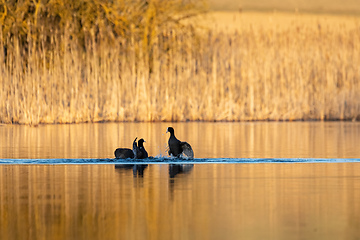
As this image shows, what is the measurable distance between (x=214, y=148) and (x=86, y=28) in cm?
969

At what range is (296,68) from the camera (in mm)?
20703

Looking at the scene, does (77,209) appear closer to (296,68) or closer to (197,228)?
(197,228)

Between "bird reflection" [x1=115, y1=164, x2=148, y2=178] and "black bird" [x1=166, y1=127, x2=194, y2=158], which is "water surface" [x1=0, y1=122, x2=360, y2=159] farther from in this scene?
"bird reflection" [x1=115, y1=164, x2=148, y2=178]

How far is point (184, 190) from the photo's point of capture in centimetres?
787

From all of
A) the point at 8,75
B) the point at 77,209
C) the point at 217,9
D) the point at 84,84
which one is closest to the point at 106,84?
the point at 84,84

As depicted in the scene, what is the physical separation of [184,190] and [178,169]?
6.62ft

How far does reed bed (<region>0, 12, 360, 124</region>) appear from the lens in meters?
19.0

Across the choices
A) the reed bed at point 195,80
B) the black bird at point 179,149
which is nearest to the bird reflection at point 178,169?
the black bird at point 179,149

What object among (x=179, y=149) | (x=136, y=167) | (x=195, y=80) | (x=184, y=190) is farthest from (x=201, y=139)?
(x=184, y=190)

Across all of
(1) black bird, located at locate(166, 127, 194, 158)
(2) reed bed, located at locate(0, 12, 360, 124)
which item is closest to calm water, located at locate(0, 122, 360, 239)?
(1) black bird, located at locate(166, 127, 194, 158)

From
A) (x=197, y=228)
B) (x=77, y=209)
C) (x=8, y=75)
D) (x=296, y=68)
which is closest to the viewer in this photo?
(x=197, y=228)

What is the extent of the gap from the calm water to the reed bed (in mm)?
4445

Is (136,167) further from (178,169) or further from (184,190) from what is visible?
(184,190)

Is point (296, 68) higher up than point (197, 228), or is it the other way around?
point (296, 68)
